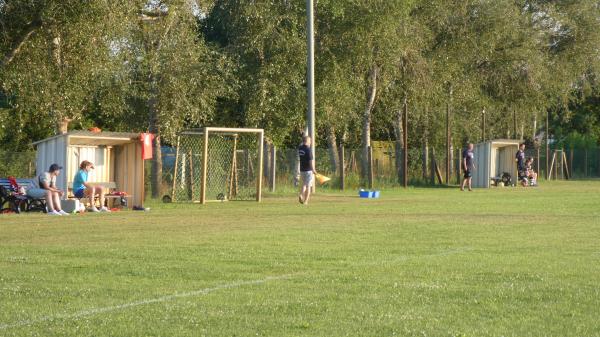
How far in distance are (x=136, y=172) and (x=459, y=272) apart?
1797 cm

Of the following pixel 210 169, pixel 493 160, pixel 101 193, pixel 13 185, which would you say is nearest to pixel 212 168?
pixel 210 169

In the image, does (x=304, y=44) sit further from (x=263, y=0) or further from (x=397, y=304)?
(x=397, y=304)

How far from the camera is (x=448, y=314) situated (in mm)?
9812

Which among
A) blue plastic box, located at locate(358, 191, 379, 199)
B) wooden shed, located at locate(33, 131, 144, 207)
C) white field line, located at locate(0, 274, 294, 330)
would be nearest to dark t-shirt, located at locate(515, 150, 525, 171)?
blue plastic box, located at locate(358, 191, 379, 199)

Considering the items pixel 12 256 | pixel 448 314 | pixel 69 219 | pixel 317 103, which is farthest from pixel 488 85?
pixel 448 314

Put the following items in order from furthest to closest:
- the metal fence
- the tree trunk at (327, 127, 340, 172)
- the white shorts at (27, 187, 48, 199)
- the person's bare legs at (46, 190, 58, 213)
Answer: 1. the tree trunk at (327, 127, 340, 172)
2. the metal fence
3. the white shorts at (27, 187, 48, 199)
4. the person's bare legs at (46, 190, 58, 213)

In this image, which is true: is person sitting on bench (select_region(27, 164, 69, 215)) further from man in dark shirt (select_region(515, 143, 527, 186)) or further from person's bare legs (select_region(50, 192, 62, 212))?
man in dark shirt (select_region(515, 143, 527, 186))

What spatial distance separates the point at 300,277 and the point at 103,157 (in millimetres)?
18375

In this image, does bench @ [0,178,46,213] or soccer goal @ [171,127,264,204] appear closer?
bench @ [0,178,46,213]

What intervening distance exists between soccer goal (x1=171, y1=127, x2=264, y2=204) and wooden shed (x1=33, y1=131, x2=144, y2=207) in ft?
6.95

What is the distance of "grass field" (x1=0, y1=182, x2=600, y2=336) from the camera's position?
9297mm

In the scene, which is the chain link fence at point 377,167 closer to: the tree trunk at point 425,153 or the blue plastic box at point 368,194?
the tree trunk at point 425,153

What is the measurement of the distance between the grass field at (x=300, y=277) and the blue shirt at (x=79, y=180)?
4.02 metres

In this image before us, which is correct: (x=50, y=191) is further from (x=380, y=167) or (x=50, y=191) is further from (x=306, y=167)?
(x=380, y=167)
